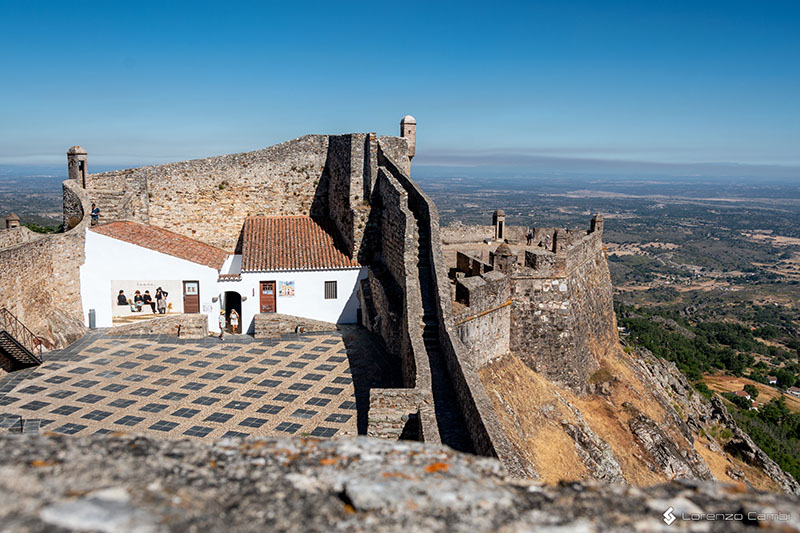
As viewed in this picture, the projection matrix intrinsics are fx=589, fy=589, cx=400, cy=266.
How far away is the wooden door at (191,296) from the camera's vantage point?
1883cm

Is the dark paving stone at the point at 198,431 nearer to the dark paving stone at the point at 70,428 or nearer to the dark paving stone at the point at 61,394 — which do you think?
the dark paving stone at the point at 70,428

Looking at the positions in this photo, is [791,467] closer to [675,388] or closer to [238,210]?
[675,388]

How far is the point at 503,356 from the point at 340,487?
1383cm

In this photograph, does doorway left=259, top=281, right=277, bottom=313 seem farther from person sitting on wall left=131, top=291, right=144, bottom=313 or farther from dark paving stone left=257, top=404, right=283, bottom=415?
dark paving stone left=257, top=404, right=283, bottom=415

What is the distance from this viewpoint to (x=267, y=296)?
19.3 metres

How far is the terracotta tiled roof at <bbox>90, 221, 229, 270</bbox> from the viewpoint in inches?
741

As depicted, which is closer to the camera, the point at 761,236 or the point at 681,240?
the point at 681,240

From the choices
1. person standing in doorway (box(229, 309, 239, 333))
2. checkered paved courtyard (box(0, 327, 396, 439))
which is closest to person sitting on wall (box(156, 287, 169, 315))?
checkered paved courtyard (box(0, 327, 396, 439))

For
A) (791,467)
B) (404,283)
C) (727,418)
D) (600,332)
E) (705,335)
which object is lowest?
(705,335)

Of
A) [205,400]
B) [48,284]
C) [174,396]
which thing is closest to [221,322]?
[48,284]

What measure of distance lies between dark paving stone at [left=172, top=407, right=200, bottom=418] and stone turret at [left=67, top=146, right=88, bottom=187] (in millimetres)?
11918

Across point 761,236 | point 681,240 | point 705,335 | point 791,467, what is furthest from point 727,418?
point 761,236

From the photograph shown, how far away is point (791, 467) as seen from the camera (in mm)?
27562

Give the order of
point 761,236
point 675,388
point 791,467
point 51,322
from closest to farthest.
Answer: point 51,322 → point 675,388 → point 791,467 → point 761,236
